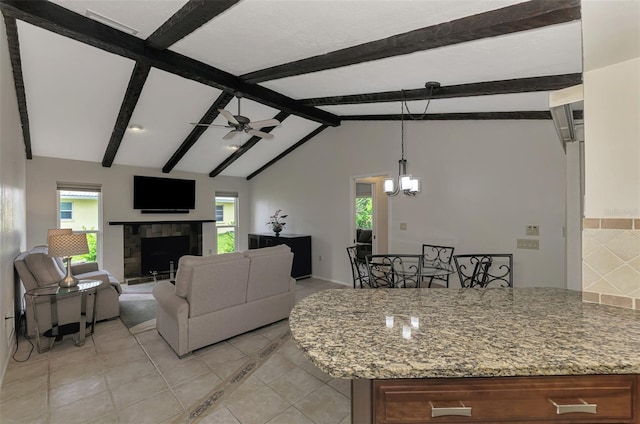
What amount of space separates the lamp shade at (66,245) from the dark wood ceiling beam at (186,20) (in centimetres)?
218

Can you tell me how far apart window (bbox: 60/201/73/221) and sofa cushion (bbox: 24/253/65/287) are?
276cm

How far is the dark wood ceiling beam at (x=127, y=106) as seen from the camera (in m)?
3.44

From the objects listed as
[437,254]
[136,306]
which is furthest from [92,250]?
[437,254]

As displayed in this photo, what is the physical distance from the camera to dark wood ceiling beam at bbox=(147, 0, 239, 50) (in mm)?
2229

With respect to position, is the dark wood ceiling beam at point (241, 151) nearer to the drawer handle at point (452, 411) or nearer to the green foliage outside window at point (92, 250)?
the green foliage outside window at point (92, 250)

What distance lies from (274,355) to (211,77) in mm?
3246

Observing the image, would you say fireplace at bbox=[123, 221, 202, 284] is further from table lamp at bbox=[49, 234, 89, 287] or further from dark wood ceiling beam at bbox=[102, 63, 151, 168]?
table lamp at bbox=[49, 234, 89, 287]

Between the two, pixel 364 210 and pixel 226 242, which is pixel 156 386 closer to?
pixel 364 210

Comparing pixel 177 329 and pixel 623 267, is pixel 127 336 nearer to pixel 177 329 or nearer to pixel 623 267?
pixel 177 329

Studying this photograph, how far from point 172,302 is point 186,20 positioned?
102 inches

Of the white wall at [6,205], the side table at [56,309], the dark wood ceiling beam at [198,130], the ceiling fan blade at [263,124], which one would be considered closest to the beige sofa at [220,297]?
the side table at [56,309]

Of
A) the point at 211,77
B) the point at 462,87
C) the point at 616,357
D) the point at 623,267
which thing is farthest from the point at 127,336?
the point at 462,87

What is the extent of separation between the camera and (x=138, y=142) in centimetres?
538

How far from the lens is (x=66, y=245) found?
3115mm
